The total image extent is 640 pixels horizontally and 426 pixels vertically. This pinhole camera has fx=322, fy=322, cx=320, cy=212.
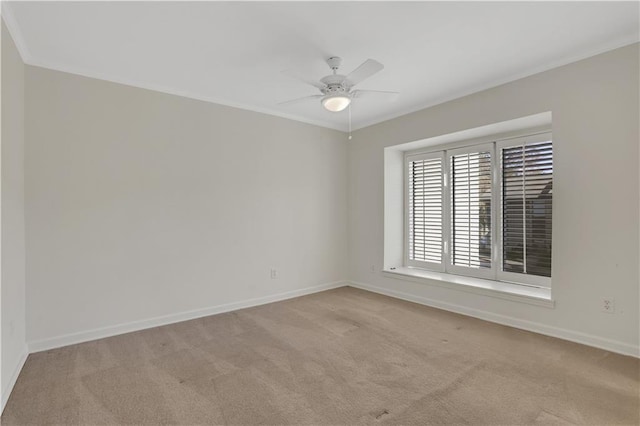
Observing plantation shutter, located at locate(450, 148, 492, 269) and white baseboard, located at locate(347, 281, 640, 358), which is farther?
plantation shutter, located at locate(450, 148, 492, 269)

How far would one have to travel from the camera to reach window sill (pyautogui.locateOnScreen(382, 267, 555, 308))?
3.26 metres

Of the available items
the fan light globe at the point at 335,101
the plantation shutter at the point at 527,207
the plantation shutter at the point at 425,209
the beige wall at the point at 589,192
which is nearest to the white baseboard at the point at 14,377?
the fan light globe at the point at 335,101

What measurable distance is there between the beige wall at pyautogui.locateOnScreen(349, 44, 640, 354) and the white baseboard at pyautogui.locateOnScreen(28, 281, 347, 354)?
2604 millimetres

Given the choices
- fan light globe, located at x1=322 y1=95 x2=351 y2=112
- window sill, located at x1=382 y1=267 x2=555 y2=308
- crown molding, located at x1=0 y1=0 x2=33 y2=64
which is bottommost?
window sill, located at x1=382 y1=267 x2=555 y2=308

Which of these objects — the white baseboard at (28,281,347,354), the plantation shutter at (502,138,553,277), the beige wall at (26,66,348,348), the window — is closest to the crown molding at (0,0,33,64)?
the beige wall at (26,66,348,348)

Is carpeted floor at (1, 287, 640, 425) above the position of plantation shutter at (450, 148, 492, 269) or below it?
below

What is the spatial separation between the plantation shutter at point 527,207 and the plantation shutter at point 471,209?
20cm

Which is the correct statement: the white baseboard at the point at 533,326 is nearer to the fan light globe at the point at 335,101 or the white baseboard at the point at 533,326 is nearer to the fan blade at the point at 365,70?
the fan light globe at the point at 335,101

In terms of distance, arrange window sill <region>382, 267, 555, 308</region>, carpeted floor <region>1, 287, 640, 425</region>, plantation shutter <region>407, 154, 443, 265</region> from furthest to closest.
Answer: plantation shutter <region>407, 154, 443, 265</region> → window sill <region>382, 267, 555, 308</region> → carpeted floor <region>1, 287, 640, 425</region>

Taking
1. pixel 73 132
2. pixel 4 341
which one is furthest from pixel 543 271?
pixel 73 132

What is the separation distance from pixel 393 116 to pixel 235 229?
2706 mm

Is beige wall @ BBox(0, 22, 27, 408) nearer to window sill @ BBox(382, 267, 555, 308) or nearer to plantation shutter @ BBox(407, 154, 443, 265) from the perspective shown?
Answer: window sill @ BBox(382, 267, 555, 308)

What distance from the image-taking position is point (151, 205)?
137 inches

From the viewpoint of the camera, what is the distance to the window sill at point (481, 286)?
3.26 meters
